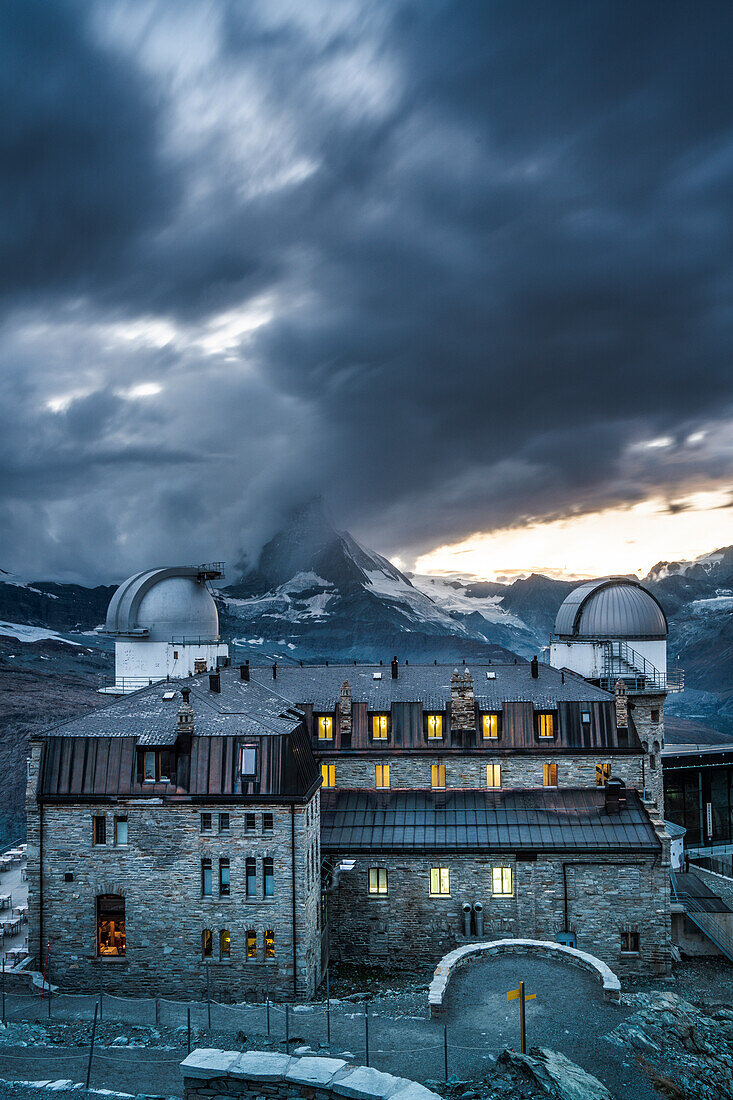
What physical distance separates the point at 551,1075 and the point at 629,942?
72.6ft

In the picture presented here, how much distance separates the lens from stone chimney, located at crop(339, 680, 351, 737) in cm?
4619

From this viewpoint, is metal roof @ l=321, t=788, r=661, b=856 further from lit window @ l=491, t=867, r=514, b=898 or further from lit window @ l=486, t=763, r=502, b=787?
lit window @ l=491, t=867, r=514, b=898

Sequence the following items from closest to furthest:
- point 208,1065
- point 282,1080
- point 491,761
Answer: point 282,1080 → point 208,1065 → point 491,761

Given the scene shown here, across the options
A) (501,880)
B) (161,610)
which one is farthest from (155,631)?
(501,880)

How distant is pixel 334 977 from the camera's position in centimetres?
3828

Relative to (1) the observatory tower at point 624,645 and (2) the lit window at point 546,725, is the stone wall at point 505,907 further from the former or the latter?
(1) the observatory tower at point 624,645

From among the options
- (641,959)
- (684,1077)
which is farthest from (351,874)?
(684,1077)

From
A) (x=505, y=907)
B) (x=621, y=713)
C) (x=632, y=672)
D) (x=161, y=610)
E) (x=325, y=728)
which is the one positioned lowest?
(x=505, y=907)

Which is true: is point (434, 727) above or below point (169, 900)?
above

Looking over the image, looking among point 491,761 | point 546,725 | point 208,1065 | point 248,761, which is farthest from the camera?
point 546,725

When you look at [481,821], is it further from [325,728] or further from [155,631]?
[155,631]

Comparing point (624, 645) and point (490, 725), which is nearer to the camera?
point (490, 725)

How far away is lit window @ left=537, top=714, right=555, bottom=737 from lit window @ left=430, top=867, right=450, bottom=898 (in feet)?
32.0

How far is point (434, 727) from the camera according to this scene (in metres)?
45.7
